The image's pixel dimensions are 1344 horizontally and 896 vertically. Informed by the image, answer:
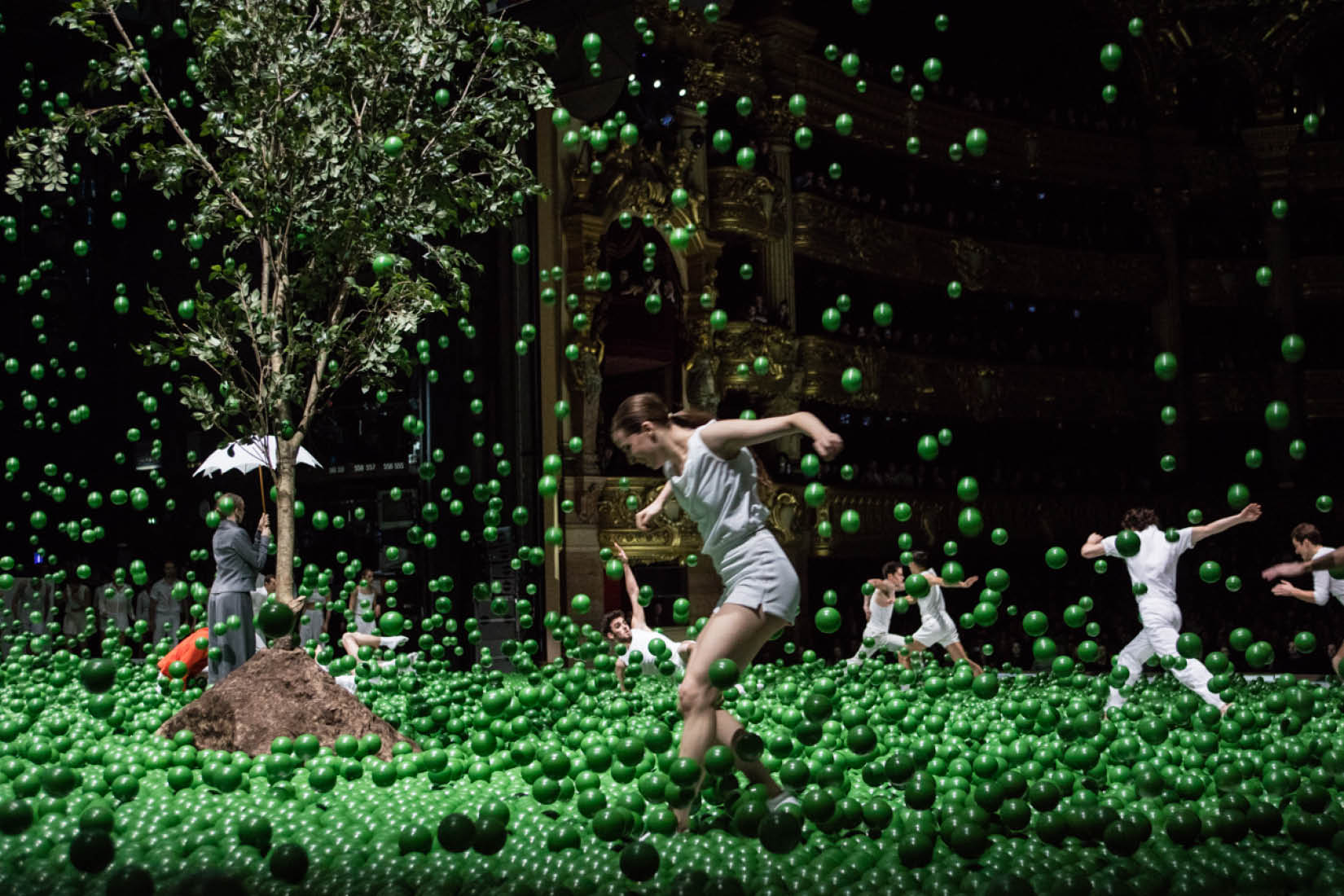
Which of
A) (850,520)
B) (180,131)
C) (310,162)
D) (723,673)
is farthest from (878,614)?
(723,673)

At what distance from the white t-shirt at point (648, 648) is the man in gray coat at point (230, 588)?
264cm

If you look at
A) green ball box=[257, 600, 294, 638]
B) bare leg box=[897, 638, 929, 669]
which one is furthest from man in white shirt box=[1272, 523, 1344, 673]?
green ball box=[257, 600, 294, 638]

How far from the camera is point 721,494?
185 inches

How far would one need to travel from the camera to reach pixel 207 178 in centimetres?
804

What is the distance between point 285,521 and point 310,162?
2.13 meters

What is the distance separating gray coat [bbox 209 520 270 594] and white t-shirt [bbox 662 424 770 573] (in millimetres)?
5022

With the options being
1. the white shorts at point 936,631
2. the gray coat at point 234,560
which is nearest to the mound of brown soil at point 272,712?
the gray coat at point 234,560

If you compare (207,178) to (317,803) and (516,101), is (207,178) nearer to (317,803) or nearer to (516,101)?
(516,101)

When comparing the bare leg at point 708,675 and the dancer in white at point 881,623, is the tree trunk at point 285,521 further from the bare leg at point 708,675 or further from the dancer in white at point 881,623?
the dancer in white at point 881,623

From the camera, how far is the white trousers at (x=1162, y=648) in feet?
25.3

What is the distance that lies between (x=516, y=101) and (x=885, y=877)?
5.80m

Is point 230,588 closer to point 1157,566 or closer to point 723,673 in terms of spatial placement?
point 723,673

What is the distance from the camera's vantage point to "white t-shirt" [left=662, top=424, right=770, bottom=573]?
4.68 metres

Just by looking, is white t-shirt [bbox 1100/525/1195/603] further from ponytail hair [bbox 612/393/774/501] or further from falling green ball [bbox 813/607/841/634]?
ponytail hair [bbox 612/393/774/501]
